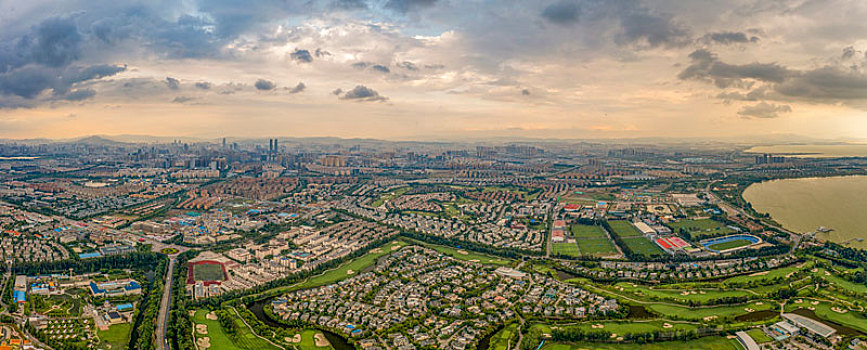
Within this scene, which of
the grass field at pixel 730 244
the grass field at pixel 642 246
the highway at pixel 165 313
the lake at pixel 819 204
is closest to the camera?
the highway at pixel 165 313

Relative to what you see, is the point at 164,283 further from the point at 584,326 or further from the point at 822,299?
the point at 822,299

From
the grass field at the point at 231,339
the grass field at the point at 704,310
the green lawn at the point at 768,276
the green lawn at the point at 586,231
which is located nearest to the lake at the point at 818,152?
the green lawn at the point at 586,231

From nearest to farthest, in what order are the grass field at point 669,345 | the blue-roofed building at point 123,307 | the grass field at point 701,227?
the grass field at point 669,345
the blue-roofed building at point 123,307
the grass field at point 701,227

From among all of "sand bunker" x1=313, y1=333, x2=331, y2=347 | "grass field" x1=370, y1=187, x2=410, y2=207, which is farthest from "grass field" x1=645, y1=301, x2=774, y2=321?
"grass field" x1=370, y1=187, x2=410, y2=207

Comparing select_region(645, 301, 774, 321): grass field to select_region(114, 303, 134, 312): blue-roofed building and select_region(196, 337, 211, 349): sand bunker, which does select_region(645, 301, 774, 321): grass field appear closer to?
select_region(196, 337, 211, 349): sand bunker

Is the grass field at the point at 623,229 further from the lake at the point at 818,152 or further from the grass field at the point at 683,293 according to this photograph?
the lake at the point at 818,152

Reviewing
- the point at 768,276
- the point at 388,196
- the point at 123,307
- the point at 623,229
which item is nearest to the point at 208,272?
the point at 123,307

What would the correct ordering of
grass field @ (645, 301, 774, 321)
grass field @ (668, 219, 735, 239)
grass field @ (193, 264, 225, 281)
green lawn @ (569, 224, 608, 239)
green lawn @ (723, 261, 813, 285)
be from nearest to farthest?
grass field @ (645, 301, 774, 321)
green lawn @ (723, 261, 813, 285)
grass field @ (193, 264, 225, 281)
grass field @ (668, 219, 735, 239)
green lawn @ (569, 224, 608, 239)

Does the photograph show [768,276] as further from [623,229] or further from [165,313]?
[165,313]
